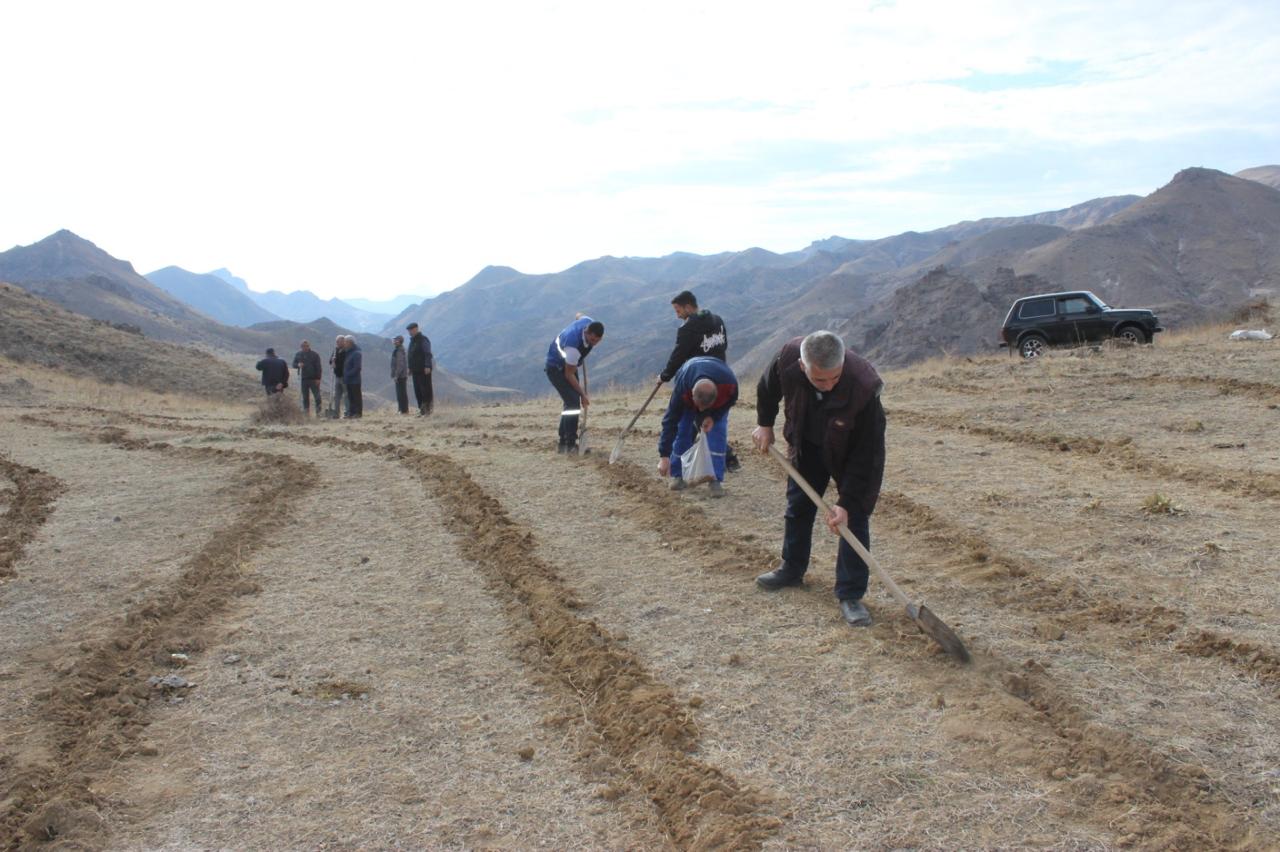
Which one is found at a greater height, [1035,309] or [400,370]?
[1035,309]

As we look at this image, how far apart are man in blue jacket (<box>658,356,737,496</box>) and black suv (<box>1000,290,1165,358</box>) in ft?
42.6

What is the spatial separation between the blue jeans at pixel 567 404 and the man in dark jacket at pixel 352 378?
7638 millimetres

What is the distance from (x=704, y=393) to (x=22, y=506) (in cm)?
636

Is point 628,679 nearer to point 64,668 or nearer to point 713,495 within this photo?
point 64,668

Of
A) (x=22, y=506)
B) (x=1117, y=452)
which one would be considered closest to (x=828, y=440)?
(x=1117, y=452)

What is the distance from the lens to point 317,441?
13.6 meters

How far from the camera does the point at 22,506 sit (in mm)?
8945

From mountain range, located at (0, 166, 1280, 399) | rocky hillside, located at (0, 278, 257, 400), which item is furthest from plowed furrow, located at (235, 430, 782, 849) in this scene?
rocky hillside, located at (0, 278, 257, 400)

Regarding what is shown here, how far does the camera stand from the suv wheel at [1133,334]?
19250 mm

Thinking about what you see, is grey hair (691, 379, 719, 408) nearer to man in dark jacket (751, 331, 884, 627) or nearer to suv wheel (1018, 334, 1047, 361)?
man in dark jacket (751, 331, 884, 627)

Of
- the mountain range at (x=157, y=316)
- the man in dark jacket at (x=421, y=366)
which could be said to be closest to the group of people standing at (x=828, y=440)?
the man in dark jacket at (x=421, y=366)

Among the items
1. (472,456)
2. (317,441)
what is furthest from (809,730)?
(317,441)

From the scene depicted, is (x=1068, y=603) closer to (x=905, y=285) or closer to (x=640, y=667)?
(x=640, y=667)

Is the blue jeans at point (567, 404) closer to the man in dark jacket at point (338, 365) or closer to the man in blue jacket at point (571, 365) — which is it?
the man in blue jacket at point (571, 365)
